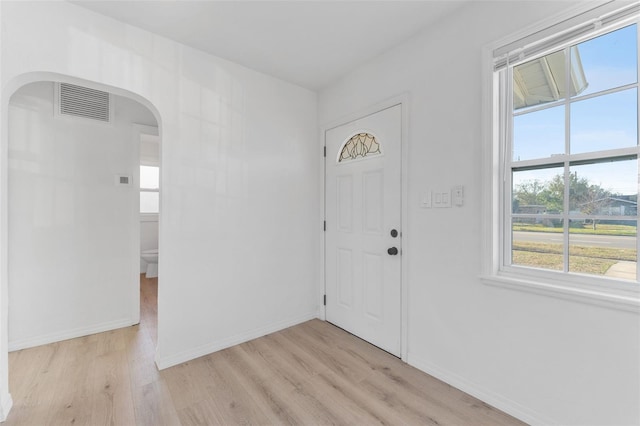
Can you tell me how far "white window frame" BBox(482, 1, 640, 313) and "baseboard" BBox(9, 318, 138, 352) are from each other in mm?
3382

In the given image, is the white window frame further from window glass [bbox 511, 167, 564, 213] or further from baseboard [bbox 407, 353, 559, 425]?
baseboard [bbox 407, 353, 559, 425]

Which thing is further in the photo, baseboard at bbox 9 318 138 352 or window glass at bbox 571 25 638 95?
baseboard at bbox 9 318 138 352

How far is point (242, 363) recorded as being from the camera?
2201 mm

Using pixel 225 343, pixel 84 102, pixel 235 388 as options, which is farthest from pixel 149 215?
pixel 235 388

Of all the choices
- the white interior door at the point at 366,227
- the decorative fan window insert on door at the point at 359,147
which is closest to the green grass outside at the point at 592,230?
the white interior door at the point at 366,227

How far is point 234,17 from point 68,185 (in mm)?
2169

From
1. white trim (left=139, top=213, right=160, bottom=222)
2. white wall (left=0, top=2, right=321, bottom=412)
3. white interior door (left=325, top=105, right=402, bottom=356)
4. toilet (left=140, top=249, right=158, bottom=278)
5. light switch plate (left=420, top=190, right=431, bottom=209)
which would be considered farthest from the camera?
white trim (left=139, top=213, right=160, bottom=222)

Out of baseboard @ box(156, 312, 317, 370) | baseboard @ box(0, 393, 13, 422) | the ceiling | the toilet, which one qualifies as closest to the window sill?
the ceiling

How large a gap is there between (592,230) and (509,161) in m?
0.55

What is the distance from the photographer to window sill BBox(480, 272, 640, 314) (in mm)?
1281

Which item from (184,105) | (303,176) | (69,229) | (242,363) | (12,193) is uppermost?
(184,105)

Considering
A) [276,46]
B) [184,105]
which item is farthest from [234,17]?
[184,105]

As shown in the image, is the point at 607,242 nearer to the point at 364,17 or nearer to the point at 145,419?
the point at 364,17

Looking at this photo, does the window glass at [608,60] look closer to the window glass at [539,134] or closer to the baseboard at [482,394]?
the window glass at [539,134]
